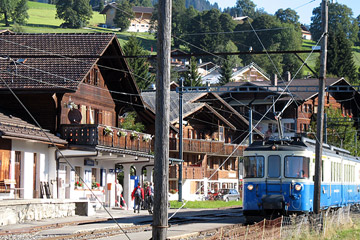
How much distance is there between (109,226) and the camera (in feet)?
86.9

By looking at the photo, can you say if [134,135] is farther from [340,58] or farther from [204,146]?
[340,58]

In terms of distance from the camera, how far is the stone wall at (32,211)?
28211 millimetres

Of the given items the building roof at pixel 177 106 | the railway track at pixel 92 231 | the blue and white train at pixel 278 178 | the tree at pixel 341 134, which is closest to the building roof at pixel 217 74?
the tree at pixel 341 134

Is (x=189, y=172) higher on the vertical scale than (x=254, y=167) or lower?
lower

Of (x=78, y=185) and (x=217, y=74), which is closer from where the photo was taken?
(x=78, y=185)

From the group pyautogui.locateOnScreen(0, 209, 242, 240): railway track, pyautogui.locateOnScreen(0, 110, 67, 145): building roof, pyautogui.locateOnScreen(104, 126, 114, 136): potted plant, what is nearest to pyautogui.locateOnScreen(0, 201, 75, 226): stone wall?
pyautogui.locateOnScreen(0, 209, 242, 240): railway track

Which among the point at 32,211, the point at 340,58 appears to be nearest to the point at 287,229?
the point at 32,211

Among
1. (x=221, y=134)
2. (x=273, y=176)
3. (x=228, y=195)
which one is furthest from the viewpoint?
(x=221, y=134)

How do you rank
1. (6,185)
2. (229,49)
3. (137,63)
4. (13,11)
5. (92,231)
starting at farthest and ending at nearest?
(13,11) → (229,49) → (137,63) → (6,185) → (92,231)

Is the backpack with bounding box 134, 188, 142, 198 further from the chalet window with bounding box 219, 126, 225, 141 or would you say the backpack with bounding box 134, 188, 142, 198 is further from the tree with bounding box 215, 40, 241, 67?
the tree with bounding box 215, 40, 241, 67

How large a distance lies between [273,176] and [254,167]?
0.78 meters

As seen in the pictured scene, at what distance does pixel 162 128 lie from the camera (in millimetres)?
14258

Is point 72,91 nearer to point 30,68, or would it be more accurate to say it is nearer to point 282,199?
point 30,68

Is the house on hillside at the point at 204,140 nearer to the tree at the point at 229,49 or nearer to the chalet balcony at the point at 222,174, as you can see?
the chalet balcony at the point at 222,174
